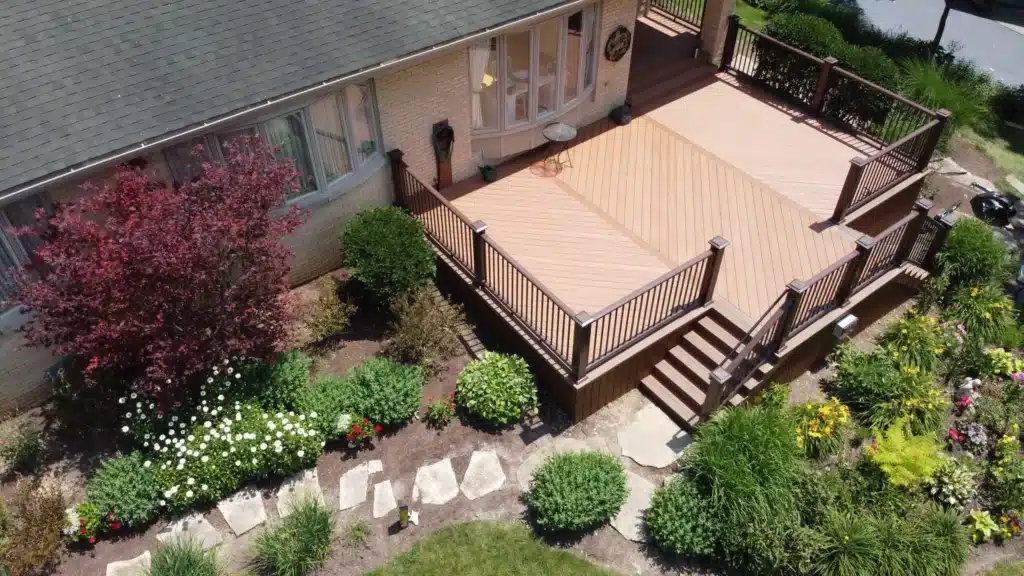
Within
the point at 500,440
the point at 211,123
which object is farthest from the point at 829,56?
the point at 211,123

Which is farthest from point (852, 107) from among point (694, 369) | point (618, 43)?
point (694, 369)

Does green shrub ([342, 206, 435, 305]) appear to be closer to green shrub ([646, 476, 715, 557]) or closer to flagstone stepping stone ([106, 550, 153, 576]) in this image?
flagstone stepping stone ([106, 550, 153, 576])

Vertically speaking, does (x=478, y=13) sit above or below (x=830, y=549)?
above

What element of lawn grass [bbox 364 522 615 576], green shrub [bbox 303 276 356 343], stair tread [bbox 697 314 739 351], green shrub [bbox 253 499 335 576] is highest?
stair tread [bbox 697 314 739 351]

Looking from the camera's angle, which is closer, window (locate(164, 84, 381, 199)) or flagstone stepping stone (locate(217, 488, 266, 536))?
flagstone stepping stone (locate(217, 488, 266, 536))

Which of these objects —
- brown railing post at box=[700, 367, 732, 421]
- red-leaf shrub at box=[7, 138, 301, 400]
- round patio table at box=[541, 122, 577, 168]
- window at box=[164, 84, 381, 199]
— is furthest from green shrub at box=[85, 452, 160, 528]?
round patio table at box=[541, 122, 577, 168]

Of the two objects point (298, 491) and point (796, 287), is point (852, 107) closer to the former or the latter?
point (796, 287)

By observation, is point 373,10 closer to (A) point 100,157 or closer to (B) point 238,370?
(A) point 100,157
